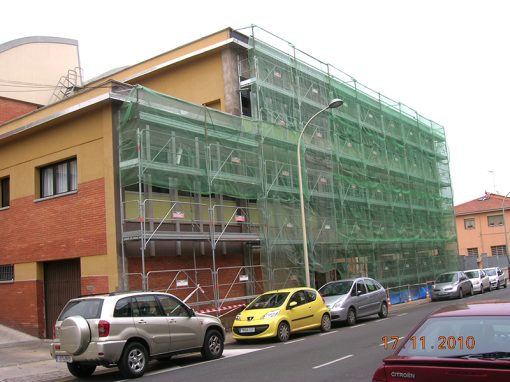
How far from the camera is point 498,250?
58.9 m

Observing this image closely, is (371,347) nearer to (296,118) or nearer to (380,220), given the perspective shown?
(296,118)

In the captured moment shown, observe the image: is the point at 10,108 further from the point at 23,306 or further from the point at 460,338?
the point at 460,338

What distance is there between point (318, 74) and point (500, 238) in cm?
4182

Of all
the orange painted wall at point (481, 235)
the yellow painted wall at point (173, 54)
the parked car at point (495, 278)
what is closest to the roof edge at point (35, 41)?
the yellow painted wall at point (173, 54)

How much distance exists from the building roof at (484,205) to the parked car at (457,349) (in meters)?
58.4

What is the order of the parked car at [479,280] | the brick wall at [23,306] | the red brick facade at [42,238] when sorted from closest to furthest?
1. the red brick facade at [42,238]
2. the brick wall at [23,306]
3. the parked car at [479,280]

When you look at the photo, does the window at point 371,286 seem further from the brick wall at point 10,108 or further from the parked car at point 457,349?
the brick wall at point 10,108

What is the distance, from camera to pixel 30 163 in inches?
773

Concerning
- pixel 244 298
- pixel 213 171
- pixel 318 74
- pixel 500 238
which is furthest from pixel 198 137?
pixel 500 238

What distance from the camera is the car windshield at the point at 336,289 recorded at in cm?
1867

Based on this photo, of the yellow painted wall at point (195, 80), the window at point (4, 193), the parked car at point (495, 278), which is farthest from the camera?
the parked car at point (495, 278)

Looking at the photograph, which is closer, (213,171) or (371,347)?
(371,347)

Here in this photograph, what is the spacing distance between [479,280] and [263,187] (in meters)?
19.2

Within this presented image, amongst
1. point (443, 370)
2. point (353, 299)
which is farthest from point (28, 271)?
point (443, 370)
